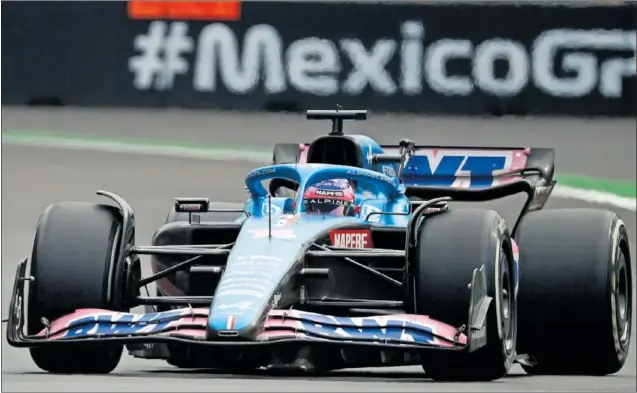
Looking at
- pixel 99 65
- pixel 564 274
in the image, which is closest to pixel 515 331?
pixel 564 274

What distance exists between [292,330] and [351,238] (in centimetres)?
160

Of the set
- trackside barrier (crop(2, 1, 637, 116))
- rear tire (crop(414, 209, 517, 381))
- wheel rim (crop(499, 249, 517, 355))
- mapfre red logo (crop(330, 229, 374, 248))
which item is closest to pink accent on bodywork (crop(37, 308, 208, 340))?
rear tire (crop(414, 209, 517, 381))

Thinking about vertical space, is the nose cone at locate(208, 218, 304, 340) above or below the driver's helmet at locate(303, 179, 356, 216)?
below

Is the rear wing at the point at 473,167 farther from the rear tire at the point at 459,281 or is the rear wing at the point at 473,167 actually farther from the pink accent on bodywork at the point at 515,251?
the rear tire at the point at 459,281

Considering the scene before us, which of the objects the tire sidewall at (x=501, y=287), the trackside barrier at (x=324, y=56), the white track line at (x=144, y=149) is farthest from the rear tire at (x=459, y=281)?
the trackside barrier at (x=324, y=56)

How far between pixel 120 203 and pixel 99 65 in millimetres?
12294

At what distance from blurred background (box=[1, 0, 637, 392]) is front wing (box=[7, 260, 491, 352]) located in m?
10.0

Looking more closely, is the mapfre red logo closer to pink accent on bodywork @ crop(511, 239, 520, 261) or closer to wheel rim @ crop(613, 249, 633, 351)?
pink accent on bodywork @ crop(511, 239, 520, 261)

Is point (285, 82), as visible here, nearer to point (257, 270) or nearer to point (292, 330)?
point (257, 270)

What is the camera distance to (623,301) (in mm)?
11875

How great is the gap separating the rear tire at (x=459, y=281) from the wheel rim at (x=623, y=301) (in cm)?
156

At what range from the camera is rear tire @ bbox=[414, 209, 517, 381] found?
9.95 metres

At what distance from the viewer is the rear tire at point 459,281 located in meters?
9.95

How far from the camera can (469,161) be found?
45.8 ft
